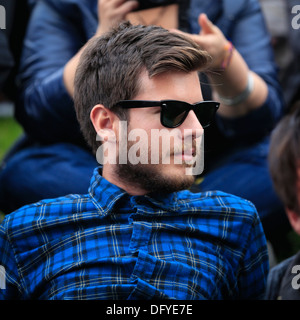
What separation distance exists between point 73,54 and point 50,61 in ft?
0.30

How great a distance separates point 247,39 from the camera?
2.07 metres

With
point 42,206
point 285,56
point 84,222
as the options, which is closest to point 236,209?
point 84,222

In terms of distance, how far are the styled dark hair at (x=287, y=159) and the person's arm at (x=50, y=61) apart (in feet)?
2.91

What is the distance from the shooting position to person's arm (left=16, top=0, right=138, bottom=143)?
1.91 metres

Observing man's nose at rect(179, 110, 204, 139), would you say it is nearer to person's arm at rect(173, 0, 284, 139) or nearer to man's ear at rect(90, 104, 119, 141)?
man's ear at rect(90, 104, 119, 141)

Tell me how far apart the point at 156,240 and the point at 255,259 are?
11.6 inches

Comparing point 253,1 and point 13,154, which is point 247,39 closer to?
point 253,1

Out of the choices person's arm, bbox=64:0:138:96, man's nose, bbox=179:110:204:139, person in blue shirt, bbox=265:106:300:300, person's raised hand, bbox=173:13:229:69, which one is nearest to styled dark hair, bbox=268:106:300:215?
person in blue shirt, bbox=265:106:300:300

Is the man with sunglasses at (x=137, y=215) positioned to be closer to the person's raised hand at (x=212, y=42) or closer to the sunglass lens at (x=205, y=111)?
the sunglass lens at (x=205, y=111)

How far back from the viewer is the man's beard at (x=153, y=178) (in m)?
1.24

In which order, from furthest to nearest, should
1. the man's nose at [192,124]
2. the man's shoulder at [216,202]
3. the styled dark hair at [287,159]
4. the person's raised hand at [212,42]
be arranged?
1. the person's raised hand at [212,42]
2. the man's shoulder at [216,202]
3. the man's nose at [192,124]
4. the styled dark hair at [287,159]

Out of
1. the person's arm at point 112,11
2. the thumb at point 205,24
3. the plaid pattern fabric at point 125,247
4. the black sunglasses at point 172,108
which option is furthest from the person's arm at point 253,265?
the person's arm at point 112,11

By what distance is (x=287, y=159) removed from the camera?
44.4 inches

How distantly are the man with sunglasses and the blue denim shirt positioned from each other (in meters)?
0.61
